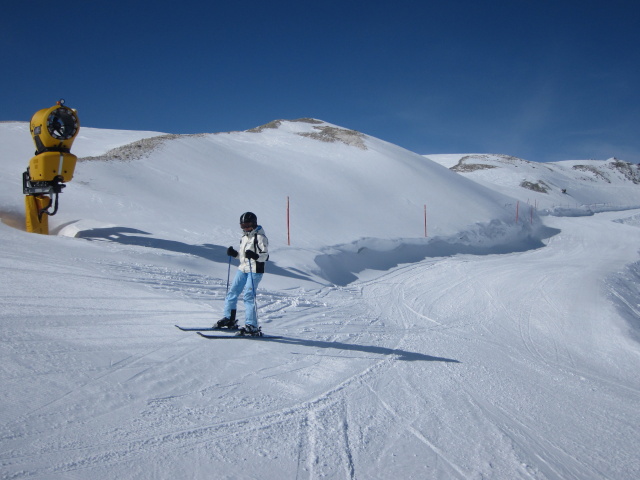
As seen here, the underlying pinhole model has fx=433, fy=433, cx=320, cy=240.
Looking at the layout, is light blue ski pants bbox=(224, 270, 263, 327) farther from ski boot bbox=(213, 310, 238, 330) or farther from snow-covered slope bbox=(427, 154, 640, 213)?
snow-covered slope bbox=(427, 154, 640, 213)

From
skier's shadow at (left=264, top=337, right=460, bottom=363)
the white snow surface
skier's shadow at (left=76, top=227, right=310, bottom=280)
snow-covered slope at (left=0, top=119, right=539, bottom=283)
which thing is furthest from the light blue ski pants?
snow-covered slope at (left=0, top=119, right=539, bottom=283)

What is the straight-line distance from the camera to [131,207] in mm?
14227

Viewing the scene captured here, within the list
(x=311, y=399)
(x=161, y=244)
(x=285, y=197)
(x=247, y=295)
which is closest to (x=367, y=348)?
(x=247, y=295)

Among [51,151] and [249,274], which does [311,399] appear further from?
[51,151]

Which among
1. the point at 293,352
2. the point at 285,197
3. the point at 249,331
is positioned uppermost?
the point at 285,197

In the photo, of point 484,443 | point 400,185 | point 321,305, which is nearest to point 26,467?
point 484,443

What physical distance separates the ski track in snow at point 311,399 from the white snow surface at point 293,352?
2cm

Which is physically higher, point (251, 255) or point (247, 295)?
point (251, 255)

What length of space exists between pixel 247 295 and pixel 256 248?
68 centimetres

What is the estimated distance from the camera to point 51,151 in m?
10.2

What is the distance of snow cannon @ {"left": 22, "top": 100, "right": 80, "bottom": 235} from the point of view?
10.0 meters

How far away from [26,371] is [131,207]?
1100cm

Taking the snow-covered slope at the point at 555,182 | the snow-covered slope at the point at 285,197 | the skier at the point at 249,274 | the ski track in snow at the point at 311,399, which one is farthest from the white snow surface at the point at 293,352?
the snow-covered slope at the point at 555,182

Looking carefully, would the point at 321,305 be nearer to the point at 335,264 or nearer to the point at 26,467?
the point at 335,264
